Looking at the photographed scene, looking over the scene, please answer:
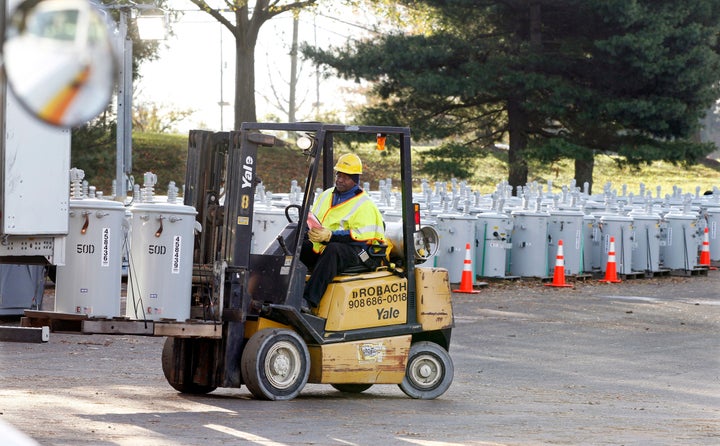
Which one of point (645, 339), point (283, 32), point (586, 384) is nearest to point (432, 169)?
point (283, 32)

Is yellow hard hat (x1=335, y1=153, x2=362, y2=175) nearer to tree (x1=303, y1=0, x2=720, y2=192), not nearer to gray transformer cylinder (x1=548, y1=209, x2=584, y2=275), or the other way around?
gray transformer cylinder (x1=548, y1=209, x2=584, y2=275)

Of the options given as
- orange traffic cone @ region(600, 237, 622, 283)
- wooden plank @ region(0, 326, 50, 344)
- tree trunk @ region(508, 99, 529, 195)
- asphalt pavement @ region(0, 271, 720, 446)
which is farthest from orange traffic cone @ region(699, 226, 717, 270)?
wooden plank @ region(0, 326, 50, 344)

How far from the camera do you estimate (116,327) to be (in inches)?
373

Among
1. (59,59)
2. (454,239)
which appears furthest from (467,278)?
(59,59)

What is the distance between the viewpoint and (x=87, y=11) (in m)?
4.17

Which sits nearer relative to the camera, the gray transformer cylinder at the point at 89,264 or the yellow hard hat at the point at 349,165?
the gray transformer cylinder at the point at 89,264

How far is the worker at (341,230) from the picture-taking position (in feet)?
34.8

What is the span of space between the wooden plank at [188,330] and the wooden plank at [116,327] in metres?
0.08

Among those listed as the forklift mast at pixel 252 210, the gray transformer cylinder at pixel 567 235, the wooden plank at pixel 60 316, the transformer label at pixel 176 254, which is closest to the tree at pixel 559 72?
the gray transformer cylinder at pixel 567 235

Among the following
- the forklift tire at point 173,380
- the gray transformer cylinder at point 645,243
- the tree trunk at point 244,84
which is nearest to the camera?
the forklift tire at point 173,380

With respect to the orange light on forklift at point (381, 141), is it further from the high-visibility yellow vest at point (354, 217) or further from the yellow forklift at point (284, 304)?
the high-visibility yellow vest at point (354, 217)

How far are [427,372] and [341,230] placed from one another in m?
1.57

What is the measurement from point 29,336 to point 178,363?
2193mm

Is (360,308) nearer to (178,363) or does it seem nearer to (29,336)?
(178,363)
